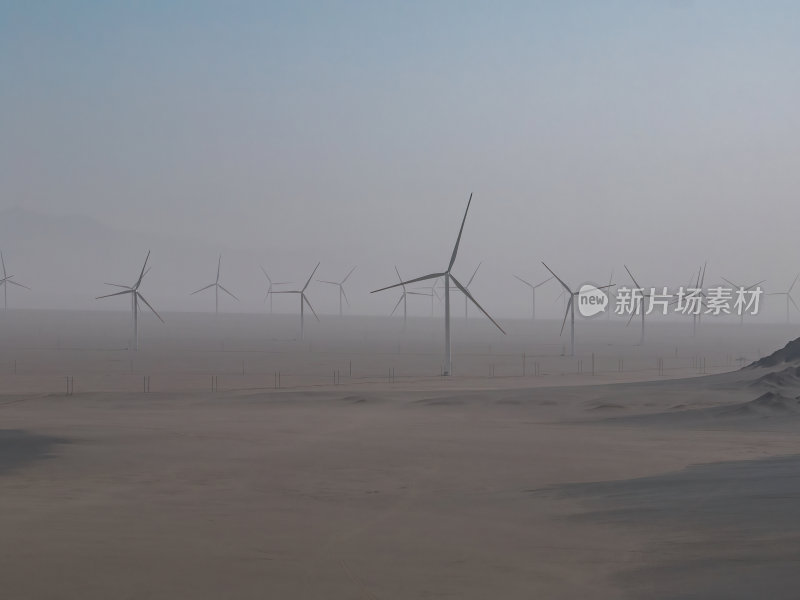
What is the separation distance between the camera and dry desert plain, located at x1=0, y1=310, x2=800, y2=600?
1673cm

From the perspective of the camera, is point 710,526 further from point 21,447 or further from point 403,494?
point 21,447

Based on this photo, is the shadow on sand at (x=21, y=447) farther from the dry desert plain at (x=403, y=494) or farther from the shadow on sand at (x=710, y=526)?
the shadow on sand at (x=710, y=526)

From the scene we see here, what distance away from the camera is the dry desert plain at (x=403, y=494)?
54.9 feet

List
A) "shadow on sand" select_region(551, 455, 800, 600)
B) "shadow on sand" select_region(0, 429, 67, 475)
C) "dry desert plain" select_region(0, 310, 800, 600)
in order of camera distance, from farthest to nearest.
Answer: "shadow on sand" select_region(0, 429, 67, 475)
"dry desert plain" select_region(0, 310, 800, 600)
"shadow on sand" select_region(551, 455, 800, 600)

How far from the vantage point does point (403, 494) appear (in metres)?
26.5

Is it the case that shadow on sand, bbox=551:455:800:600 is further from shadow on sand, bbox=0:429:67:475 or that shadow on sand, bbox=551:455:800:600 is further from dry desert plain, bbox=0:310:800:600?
shadow on sand, bbox=0:429:67:475

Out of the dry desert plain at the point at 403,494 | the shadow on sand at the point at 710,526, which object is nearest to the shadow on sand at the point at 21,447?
the dry desert plain at the point at 403,494

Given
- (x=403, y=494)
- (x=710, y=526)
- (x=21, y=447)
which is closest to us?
(x=710, y=526)

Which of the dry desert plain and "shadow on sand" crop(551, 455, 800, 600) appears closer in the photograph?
"shadow on sand" crop(551, 455, 800, 600)

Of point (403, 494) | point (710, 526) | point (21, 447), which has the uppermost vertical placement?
point (21, 447)

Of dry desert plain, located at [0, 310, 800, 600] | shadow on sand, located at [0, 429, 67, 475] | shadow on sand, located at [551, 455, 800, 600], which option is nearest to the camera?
shadow on sand, located at [551, 455, 800, 600]

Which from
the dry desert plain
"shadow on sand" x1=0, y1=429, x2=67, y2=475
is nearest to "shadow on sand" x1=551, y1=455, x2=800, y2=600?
the dry desert plain

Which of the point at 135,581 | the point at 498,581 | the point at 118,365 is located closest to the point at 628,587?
the point at 498,581

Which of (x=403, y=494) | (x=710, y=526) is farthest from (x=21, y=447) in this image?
(x=710, y=526)
